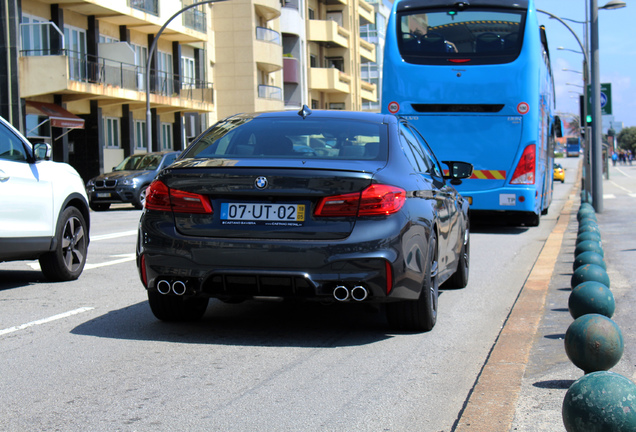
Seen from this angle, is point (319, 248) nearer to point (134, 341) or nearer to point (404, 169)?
point (404, 169)

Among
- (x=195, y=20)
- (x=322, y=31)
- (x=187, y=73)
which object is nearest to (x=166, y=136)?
(x=187, y=73)

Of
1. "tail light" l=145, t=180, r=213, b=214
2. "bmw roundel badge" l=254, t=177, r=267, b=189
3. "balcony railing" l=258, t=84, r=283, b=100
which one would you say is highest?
"balcony railing" l=258, t=84, r=283, b=100

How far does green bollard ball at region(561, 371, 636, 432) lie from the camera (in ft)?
10.6

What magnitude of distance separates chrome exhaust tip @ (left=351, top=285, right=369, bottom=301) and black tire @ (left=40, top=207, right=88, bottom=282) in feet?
14.1

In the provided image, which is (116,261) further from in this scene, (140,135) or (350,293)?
(140,135)

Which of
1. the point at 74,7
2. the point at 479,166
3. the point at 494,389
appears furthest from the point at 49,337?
the point at 74,7

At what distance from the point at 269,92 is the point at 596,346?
160 feet

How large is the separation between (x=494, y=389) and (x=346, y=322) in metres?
2.27

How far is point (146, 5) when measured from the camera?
1531 inches

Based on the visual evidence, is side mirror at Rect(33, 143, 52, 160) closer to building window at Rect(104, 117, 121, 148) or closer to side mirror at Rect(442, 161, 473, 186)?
side mirror at Rect(442, 161, 473, 186)

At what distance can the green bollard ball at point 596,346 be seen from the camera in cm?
459

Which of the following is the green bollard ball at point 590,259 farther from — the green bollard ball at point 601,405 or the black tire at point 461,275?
the green bollard ball at point 601,405

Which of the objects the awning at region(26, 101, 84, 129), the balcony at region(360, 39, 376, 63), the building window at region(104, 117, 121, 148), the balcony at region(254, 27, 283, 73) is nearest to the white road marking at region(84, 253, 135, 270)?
the awning at region(26, 101, 84, 129)

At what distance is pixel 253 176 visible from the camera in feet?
19.0
